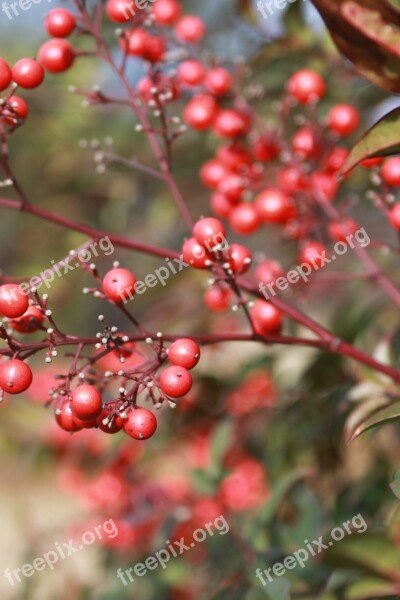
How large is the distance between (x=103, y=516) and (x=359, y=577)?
1366mm

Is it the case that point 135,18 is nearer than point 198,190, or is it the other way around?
point 135,18

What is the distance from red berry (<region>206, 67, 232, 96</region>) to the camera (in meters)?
1.67

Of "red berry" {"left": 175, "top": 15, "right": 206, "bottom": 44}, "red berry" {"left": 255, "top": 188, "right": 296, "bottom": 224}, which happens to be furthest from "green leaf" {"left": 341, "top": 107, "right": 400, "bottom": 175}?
"red berry" {"left": 175, "top": 15, "right": 206, "bottom": 44}

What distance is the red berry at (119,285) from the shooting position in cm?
104

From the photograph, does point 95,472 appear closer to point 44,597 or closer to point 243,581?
point 44,597

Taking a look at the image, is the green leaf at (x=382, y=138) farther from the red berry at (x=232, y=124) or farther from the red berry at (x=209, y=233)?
the red berry at (x=232, y=124)

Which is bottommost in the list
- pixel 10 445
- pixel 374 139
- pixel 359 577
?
pixel 10 445

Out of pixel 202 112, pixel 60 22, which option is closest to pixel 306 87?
pixel 202 112

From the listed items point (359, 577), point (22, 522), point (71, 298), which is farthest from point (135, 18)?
point (22, 522)

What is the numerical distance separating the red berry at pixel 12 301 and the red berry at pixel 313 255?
75 cm

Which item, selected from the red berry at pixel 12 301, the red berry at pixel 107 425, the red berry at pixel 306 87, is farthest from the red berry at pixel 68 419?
the red berry at pixel 306 87

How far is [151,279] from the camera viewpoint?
7.45 feet

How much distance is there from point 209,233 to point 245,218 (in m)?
0.64

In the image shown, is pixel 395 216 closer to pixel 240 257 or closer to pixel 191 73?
pixel 240 257
